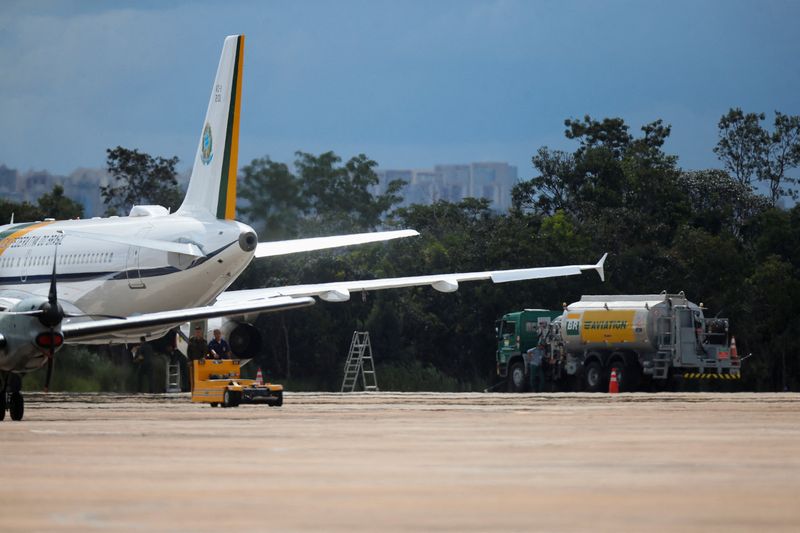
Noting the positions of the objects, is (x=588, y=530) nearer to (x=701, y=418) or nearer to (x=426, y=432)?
(x=426, y=432)

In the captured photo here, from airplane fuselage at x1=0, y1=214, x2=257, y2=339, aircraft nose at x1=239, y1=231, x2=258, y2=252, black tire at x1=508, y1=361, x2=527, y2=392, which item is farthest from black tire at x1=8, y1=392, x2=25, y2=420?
black tire at x1=508, y1=361, x2=527, y2=392

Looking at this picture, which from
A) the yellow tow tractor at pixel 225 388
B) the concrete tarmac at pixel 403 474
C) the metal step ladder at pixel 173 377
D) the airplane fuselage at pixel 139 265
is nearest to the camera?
the concrete tarmac at pixel 403 474

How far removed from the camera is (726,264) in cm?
6825

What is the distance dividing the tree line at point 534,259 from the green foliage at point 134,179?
83 mm

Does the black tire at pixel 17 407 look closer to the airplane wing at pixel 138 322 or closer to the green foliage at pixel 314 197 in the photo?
the airplane wing at pixel 138 322

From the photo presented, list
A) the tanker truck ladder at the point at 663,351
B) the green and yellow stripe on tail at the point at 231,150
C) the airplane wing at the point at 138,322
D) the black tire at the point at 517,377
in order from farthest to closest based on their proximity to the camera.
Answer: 1. the black tire at the point at 517,377
2. the tanker truck ladder at the point at 663,351
3. the green and yellow stripe on tail at the point at 231,150
4. the airplane wing at the point at 138,322

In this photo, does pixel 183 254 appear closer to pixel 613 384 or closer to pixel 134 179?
pixel 613 384

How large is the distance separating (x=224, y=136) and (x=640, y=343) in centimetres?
1701

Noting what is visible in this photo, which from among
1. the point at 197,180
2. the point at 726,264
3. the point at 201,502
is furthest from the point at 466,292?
the point at 201,502

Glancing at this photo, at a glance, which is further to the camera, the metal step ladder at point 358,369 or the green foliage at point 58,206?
the green foliage at point 58,206

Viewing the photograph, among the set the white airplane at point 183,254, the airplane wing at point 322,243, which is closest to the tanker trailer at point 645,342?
the white airplane at point 183,254

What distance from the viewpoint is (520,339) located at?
55.2 meters

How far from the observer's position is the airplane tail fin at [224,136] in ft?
130

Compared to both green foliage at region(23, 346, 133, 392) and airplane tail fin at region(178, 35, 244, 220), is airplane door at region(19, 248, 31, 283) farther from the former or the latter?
airplane tail fin at region(178, 35, 244, 220)
